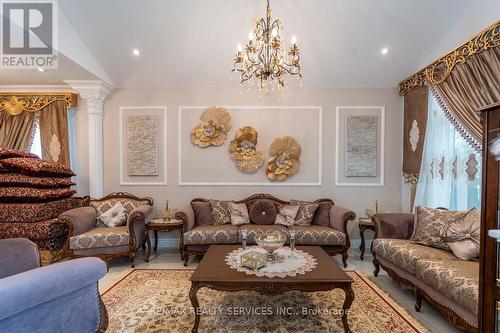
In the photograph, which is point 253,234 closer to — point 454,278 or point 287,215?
point 287,215

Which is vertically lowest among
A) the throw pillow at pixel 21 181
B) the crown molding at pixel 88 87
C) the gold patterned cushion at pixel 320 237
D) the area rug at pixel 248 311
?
the area rug at pixel 248 311

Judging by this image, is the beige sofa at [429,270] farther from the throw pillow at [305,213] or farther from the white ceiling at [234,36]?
the white ceiling at [234,36]

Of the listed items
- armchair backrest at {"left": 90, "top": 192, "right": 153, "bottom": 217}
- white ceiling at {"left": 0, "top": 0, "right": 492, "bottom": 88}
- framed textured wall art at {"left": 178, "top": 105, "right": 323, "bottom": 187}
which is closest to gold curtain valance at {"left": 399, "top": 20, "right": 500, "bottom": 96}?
white ceiling at {"left": 0, "top": 0, "right": 492, "bottom": 88}

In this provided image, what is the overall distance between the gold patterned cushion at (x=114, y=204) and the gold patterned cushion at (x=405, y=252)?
11.7ft

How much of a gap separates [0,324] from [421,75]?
5082mm

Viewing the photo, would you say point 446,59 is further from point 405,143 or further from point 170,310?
point 170,310

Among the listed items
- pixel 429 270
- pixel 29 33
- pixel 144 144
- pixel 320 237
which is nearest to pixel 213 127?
pixel 144 144

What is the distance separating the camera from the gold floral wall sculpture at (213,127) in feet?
14.7

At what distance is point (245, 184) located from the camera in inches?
180

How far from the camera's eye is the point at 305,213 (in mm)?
4137

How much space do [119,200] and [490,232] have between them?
14.9 ft

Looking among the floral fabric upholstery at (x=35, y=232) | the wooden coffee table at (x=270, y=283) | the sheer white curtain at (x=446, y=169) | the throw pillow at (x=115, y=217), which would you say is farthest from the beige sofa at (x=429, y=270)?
the floral fabric upholstery at (x=35, y=232)

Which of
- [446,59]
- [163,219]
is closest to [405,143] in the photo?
[446,59]

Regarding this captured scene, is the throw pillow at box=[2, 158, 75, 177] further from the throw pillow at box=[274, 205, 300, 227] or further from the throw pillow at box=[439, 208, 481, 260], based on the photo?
the throw pillow at box=[439, 208, 481, 260]
